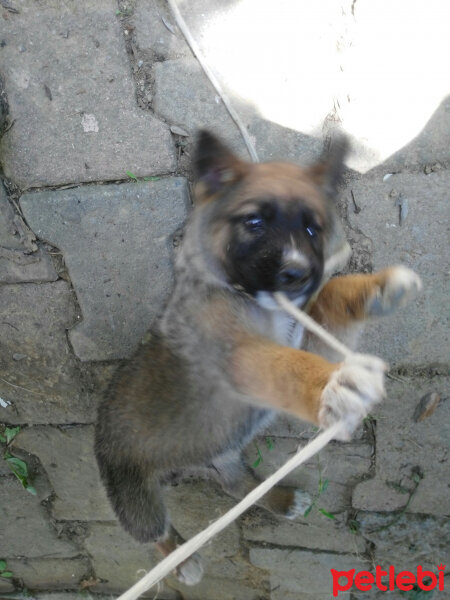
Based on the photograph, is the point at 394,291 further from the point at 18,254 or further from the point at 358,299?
the point at 18,254

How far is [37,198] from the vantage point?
9.04 ft

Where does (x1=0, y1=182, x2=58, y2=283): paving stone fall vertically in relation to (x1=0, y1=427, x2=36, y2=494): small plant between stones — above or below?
above

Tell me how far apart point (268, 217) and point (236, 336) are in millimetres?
471

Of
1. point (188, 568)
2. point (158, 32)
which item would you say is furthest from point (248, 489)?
point (158, 32)

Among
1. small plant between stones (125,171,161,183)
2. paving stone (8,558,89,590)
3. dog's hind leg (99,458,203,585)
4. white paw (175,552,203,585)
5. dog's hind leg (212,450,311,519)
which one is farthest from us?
paving stone (8,558,89,590)

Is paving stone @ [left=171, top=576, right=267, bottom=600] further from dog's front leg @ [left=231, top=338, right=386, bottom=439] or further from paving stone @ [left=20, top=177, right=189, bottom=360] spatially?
dog's front leg @ [left=231, top=338, right=386, bottom=439]

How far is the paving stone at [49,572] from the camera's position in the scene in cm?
361

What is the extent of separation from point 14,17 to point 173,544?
297 cm

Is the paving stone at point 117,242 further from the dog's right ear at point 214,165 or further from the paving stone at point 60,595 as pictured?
the paving stone at point 60,595

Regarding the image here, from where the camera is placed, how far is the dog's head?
1.78 m

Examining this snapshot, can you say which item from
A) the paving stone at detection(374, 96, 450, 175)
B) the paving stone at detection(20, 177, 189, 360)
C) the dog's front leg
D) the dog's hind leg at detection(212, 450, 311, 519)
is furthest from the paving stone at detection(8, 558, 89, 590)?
the paving stone at detection(374, 96, 450, 175)

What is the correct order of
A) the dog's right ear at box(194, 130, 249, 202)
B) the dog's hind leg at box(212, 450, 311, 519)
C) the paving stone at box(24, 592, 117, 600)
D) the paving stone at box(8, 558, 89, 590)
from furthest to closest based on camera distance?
the paving stone at box(24, 592, 117, 600)
the paving stone at box(8, 558, 89, 590)
the dog's hind leg at box(212, 450, 311, 519)
the dog's right ear at box(194, 130, 249, 202)

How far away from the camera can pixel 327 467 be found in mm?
3020

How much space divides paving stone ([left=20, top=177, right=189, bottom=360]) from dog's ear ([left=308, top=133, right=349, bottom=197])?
0.85m
